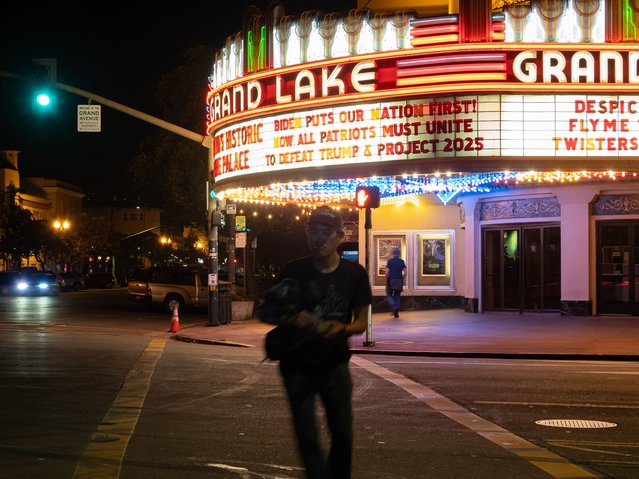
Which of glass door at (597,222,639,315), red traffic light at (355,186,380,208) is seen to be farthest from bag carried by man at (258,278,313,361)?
glass door at (597,222,639,315)

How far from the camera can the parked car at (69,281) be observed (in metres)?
66.1

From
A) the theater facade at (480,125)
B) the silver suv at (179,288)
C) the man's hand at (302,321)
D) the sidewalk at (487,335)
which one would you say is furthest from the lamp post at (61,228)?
the man's hand at (302,321)

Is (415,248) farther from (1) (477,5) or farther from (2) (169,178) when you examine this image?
(2) (169,178)

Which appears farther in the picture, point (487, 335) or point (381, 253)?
point (381, 253)

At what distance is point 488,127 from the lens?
65.6ft

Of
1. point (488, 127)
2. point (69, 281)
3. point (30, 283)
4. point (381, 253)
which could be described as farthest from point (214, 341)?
point (69, 281)

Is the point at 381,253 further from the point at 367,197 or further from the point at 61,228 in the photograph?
the point at 61,228

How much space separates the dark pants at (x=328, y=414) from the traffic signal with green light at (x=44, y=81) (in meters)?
16.3

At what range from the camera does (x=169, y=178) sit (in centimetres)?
3850

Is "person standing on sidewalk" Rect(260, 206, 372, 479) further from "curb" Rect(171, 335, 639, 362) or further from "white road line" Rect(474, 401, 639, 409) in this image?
"curb" Rect(171, 335, 639, 362)

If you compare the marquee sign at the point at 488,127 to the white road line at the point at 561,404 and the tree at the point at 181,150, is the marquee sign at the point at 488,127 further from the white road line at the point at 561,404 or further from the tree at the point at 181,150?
the tree at the point at 181,150

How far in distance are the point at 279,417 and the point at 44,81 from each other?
13109 mm

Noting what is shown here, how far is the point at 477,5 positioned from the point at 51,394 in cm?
1299

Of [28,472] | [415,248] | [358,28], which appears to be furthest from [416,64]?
[28,472]
